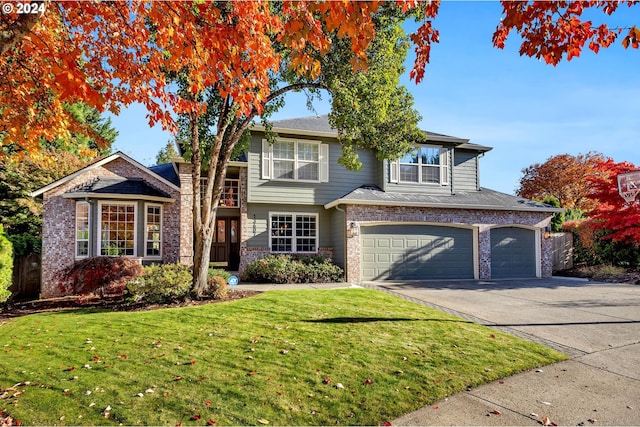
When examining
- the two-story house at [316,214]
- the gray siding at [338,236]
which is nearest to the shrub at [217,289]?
the two-story house at [316,214]

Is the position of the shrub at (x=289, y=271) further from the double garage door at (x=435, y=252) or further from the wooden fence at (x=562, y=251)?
the wooden fence at (x=562, y=251)

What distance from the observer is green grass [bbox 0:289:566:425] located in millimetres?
4121

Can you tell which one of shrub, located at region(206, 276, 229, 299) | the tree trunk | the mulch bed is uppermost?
the tree trunk

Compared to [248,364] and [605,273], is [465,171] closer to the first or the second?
[605,273]

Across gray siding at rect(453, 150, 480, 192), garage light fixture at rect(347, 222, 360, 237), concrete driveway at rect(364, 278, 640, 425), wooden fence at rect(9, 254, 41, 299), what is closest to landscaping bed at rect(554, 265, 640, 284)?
concrete driveway at rect(364, 278, 640, 425)

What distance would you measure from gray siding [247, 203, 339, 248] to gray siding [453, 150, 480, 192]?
6493 mm

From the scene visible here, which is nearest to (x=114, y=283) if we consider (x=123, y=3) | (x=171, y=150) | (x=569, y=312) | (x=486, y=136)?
(x=123, y=3)

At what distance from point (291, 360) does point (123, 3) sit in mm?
6612

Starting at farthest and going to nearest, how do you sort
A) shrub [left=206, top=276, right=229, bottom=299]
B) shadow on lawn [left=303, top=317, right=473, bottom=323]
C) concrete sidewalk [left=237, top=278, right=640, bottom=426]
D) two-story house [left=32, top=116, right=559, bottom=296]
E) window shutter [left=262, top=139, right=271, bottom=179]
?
window shutter [left=262, top=139, right=271, bottom=179]
two-story house [left=32, top=116, right=559, bottom=296]
shrub [left=206, top=276, right=229, bottom=299]
shadow on lawn [left=303, top=317, right=473, bottom=323]
concrete sidewalk [left=237, top=278, right=640, bottom=426]

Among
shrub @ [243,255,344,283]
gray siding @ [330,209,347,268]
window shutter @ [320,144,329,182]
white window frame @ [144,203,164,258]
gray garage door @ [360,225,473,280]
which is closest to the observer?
shrub @ [243,255,344,283]

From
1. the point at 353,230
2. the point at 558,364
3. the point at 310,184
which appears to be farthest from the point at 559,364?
the point at 310,184

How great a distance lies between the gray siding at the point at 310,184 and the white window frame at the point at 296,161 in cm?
16

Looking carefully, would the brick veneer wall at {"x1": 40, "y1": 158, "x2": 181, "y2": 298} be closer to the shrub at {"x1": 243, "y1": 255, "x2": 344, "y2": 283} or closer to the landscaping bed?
the shrub at {"x1": 243, "y1": 255, "x2": 344, "y2": 283}

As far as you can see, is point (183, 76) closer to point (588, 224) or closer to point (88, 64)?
point (88, 64)
